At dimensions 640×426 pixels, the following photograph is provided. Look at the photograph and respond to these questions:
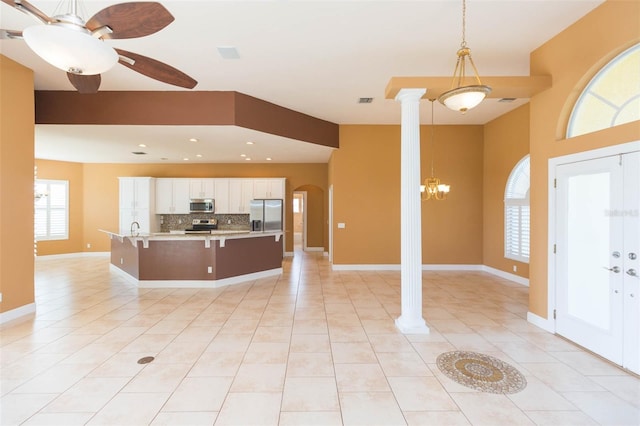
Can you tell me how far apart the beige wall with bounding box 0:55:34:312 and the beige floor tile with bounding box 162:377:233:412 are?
3.23 meters

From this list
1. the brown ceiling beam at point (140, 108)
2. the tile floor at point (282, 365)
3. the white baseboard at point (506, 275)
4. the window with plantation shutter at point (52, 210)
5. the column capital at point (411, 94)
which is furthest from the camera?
the window with plantation shutter at point (52, 210)

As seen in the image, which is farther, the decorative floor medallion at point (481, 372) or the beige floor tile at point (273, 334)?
the beige floor tile at point (273, 334)

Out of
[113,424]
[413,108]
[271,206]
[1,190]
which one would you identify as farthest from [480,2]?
[271,206]

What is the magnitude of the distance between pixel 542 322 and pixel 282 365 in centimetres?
320

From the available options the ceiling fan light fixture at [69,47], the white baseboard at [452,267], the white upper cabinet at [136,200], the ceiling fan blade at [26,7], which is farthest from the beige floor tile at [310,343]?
the white upper cabinet at [136,200]

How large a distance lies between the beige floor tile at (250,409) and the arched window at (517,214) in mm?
5580

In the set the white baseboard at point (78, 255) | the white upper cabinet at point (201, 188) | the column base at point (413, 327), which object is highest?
the white upper cabinet at point (201, 188)

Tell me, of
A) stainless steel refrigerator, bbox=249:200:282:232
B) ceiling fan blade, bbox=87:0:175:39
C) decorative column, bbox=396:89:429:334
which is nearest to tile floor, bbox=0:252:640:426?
decorative column, bbox=396:89:429:334

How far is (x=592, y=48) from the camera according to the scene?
2.98 m

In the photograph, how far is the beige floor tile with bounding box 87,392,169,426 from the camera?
200 centimetres

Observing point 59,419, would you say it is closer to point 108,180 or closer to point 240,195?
point 240,195

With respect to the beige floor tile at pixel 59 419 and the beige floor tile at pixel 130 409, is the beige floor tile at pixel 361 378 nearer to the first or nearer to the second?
the beige floor tile at pixel 130 409

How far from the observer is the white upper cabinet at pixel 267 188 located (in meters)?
9.04

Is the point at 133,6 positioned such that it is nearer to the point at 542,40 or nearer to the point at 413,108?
the point at 413,108
